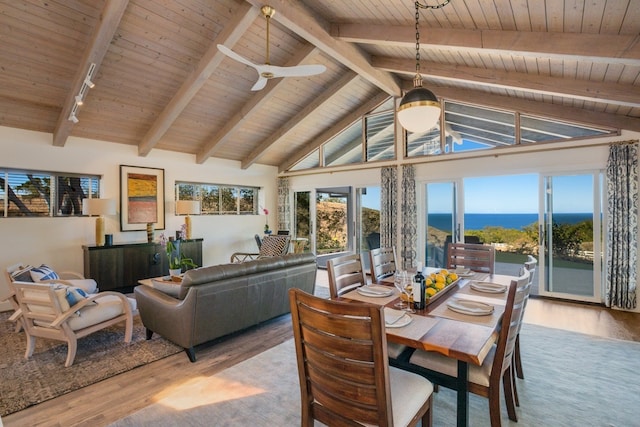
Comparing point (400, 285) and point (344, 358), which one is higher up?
point (400, 285)

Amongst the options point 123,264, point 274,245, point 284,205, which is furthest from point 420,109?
point 284,205

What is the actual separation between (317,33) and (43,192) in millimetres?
5180

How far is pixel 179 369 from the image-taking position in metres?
2.90

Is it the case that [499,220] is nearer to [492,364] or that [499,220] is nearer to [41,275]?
[492,364]

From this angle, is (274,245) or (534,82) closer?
(534,82)

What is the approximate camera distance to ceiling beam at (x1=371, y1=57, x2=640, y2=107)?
3.61m

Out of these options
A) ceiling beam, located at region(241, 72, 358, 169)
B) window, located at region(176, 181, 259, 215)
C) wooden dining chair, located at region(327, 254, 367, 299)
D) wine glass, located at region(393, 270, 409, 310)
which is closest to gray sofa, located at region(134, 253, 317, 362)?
wooden dining chair, located at region(327, 254, 367, 299)

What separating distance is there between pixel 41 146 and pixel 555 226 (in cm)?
860

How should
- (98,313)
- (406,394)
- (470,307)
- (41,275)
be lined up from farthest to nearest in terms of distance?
(41,275) < (98,313) < (470,307) < (406,394)

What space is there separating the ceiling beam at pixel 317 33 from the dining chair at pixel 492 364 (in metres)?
3.80

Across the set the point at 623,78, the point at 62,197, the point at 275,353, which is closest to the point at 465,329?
the point at 275,353

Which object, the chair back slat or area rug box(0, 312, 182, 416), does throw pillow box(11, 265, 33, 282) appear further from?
the chair back slat

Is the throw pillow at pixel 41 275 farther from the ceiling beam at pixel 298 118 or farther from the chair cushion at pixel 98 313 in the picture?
the ceiling beam at pixel 298 118

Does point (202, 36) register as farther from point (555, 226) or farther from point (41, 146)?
point (555, 226)
